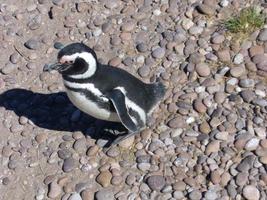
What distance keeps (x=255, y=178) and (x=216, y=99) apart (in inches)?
25.5

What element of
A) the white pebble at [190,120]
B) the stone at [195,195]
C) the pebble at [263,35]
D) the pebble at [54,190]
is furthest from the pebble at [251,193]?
the pebble at [263,35]

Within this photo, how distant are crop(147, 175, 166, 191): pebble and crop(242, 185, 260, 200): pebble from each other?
455mm

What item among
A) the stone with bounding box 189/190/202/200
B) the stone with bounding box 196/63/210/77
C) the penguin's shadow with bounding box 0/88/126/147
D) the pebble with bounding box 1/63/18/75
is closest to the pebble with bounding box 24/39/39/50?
the pebble with bounding box 1/63/18/75

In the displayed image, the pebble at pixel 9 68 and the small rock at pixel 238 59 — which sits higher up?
the small rock at pixel 238 59

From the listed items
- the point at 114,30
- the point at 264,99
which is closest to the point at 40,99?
the point at 114,30

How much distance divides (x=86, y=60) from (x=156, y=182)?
78 cm

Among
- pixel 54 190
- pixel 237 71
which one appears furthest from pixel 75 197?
pixel 237 71

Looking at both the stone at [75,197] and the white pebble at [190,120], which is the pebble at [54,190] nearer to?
the stone at [75,197]

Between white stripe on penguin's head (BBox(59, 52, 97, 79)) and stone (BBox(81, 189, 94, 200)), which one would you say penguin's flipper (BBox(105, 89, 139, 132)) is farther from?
stone (BBox(81, 189, 94, 200))

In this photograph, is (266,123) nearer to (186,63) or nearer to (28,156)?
(186,63)

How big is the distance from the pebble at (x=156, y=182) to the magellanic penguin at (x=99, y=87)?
29 centimetres

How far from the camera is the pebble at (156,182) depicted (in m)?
3.57

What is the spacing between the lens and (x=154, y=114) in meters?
3.97

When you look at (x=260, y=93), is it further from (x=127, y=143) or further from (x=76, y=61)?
(x=76, y=61)
